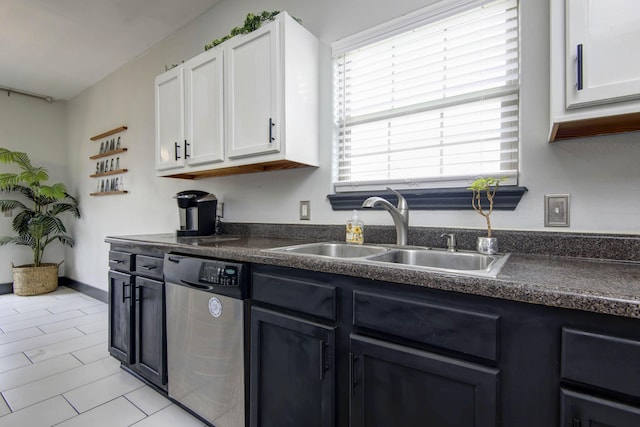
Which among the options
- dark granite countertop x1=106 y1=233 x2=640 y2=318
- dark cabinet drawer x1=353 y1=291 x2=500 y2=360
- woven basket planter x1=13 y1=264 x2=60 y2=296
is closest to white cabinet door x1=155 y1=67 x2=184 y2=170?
dark granite countertop x1=106 y1=233 x2=640 y2=318

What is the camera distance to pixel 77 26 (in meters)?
A: 2.74

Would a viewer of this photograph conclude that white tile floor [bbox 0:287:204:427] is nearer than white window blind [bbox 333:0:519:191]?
No

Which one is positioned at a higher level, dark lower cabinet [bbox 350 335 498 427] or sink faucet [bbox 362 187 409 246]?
sink faucet [bbox 362 187 409 246]

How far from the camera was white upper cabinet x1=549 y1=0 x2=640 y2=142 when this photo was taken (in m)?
0.89

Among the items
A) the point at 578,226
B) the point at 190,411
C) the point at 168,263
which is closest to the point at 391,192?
the point at 578,226

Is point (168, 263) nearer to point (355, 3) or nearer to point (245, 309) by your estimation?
point (245, 309)

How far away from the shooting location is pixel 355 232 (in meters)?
1.63

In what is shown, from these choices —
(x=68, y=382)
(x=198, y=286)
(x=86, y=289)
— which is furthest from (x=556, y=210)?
(x=86, y=289)

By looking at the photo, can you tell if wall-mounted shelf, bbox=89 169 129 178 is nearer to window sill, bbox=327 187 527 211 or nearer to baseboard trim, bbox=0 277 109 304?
baseboard trim, bbox=0 277 109 304

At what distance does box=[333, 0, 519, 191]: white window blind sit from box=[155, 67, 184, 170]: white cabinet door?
118cm

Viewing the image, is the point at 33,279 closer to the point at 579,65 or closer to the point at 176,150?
the point at 176,150

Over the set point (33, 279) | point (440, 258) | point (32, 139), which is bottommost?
point (33, 279)

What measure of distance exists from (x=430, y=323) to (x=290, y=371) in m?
0.61

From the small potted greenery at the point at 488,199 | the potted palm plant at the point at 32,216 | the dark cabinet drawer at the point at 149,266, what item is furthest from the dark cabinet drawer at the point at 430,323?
the potted palm plant at the point at 32,216
